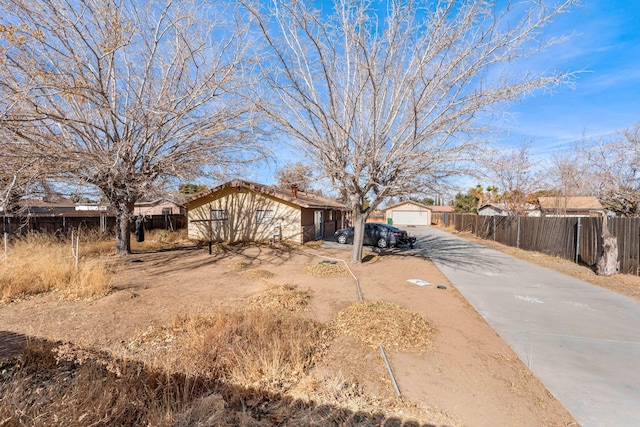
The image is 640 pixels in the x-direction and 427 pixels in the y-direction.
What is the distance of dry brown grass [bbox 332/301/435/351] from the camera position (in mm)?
4238

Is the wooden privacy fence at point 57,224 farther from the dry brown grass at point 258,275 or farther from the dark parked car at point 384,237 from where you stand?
the dark parked car at point 384,237

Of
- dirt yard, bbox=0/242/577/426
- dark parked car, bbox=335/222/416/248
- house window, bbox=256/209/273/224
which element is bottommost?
dirt yard, bbox=0/242/577/426

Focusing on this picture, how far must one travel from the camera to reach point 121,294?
6195mm

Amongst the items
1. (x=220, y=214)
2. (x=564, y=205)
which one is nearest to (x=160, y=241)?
(x=220, y=214)

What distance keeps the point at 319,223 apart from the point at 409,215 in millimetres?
26232

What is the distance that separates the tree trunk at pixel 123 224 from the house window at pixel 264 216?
23.0 feet

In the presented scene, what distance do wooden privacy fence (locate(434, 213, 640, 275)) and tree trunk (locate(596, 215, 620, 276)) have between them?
0.39 meters

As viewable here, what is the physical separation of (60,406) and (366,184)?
846 cm

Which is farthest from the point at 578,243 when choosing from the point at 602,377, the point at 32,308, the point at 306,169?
the point at 32,308

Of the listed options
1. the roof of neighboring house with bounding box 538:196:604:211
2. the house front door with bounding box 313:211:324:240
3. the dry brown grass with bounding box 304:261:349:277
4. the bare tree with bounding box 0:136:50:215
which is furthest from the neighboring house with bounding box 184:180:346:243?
the roof of neighboring house with bounding box 538:196:604:211

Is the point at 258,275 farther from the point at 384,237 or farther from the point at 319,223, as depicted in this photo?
the point at 319,223

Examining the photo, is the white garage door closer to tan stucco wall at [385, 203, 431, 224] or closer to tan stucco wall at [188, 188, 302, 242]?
tan stucco wall at [385, 203, 431, 224]

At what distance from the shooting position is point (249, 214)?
17141 mm

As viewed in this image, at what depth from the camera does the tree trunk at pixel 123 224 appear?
10.5 metres
